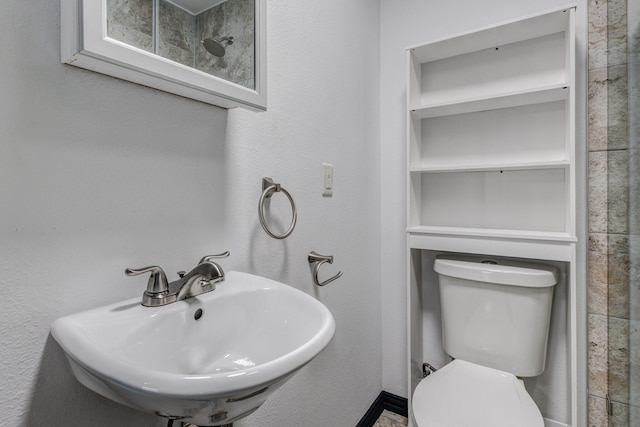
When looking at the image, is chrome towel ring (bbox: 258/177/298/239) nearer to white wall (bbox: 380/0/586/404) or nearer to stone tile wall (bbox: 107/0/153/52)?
stone tile wall (bbox: 107/0/153/52)

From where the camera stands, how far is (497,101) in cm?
133

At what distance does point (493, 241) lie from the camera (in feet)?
4.27

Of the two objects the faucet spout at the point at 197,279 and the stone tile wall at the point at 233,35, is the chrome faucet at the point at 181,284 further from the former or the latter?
the stone tile wall at the point at 233,35

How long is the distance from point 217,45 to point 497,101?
1.11 meters

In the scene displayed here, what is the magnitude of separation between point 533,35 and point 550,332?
123 cm

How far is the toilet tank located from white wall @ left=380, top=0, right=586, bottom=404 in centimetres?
30

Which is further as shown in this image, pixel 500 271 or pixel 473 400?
pixel 500 271

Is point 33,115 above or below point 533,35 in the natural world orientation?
below

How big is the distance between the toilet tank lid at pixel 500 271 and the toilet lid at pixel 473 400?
35 centimetres

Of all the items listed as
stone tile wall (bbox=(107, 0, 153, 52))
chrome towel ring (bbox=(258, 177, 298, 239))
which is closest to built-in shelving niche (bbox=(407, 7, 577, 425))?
chrome towel ring (bbox=(258, 177, 298, 239))

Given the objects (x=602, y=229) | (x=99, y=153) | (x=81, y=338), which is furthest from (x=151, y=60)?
(x=602, y=229)

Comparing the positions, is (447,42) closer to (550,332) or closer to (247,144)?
(247,144)

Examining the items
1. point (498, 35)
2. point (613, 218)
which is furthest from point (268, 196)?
point (613, 218)

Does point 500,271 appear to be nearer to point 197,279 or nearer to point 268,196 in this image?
point 268,196
